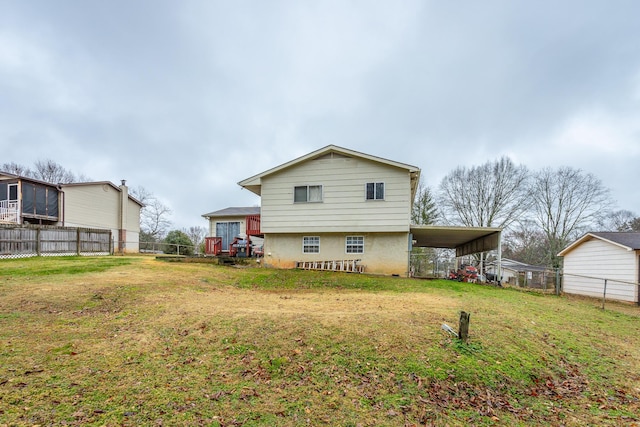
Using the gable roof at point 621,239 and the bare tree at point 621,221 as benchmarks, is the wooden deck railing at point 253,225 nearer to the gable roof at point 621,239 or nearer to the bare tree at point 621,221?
the gable roof at point 621,239

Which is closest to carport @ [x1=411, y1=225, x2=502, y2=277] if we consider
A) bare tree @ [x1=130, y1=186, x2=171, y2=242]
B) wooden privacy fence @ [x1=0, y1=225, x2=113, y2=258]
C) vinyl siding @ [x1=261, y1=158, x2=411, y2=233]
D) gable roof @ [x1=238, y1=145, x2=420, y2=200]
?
vinyl siding @ [x1=261, y1=158, x2=411, y2=233]

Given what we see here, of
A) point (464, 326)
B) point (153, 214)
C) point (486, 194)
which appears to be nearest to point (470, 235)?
point (464, 326)

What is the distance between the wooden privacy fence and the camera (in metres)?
14.6

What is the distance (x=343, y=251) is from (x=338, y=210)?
2.33m

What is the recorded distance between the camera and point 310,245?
16078 mm

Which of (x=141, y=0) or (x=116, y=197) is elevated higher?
(x=141, y=0)

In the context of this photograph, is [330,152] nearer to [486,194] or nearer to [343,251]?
[343,251]

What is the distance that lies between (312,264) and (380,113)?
45.9ft

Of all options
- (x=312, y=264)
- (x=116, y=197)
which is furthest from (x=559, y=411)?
(x=116, y=197)

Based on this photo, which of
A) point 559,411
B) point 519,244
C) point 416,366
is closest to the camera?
point 559,411

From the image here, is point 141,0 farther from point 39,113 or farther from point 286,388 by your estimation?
point 39,113

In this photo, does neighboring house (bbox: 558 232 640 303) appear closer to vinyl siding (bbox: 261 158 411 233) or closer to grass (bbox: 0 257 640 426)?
vinyl siding (bbox: 261 158 411 233)

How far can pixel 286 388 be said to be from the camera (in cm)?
375

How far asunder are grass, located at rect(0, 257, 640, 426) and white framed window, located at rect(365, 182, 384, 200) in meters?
8.23
